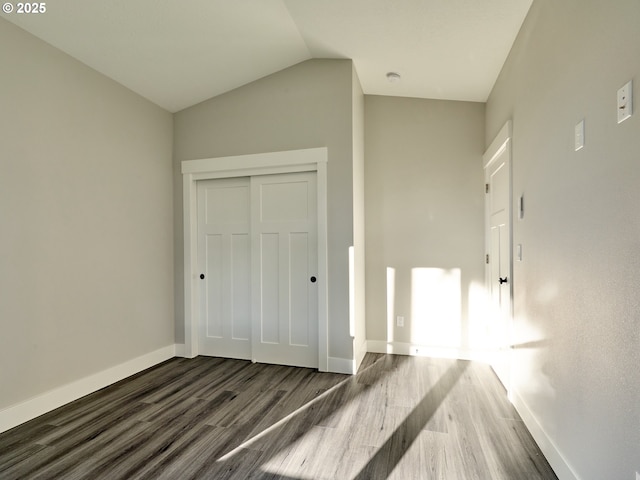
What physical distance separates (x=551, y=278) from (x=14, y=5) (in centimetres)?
370

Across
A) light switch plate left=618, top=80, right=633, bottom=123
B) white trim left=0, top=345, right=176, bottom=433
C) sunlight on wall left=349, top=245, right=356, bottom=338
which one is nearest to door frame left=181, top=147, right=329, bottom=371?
sunlight on wall left=349, top=245, right=356, bottom=338

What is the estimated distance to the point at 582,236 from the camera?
151 centimetres

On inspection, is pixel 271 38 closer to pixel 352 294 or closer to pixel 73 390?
pixel 352 294

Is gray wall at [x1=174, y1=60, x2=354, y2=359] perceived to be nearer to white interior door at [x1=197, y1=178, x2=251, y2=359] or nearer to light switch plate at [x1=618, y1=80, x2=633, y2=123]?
white interior door at [x1=197, y1=178, x2=251, y2=359]

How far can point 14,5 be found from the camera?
7.00 ft

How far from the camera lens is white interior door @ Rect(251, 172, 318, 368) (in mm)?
3318

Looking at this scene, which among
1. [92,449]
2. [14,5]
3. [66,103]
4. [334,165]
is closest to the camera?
[92,449]

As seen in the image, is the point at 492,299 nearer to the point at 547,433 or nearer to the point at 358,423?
the point at 547,433

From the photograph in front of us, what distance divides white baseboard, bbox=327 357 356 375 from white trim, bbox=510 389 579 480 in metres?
1.31

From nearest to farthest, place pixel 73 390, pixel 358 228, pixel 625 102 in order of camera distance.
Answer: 1. pixel 625 102
2. pixel 73 390
3. pixel 358 228

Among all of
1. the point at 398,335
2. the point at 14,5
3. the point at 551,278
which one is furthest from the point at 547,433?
the point at 14,5

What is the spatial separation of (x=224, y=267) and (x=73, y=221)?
144cm

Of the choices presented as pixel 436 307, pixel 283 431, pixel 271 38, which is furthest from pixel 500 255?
pixel 271 38

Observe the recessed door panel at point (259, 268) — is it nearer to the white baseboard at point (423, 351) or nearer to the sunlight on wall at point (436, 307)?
the white baseboard at point (423, 351)
